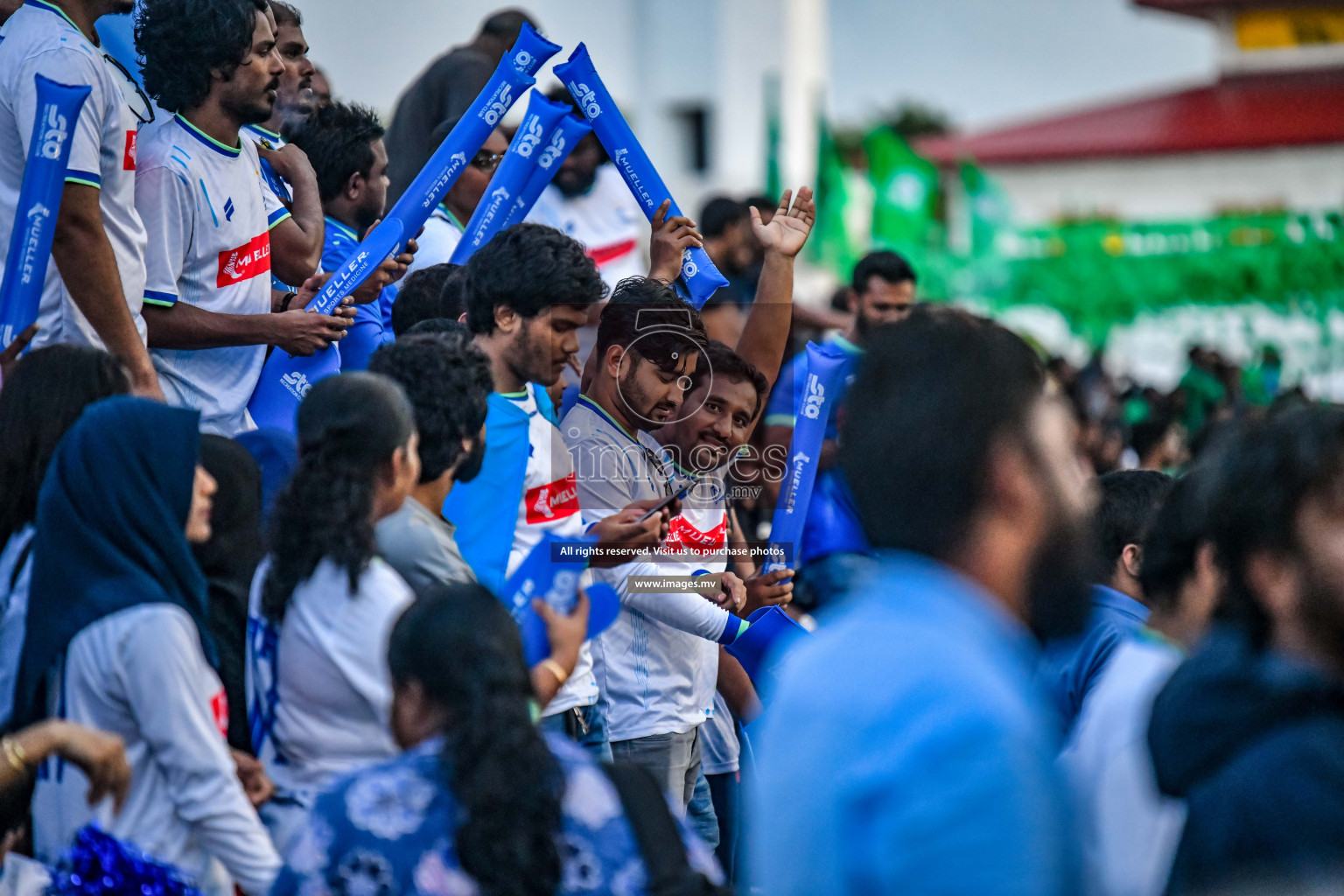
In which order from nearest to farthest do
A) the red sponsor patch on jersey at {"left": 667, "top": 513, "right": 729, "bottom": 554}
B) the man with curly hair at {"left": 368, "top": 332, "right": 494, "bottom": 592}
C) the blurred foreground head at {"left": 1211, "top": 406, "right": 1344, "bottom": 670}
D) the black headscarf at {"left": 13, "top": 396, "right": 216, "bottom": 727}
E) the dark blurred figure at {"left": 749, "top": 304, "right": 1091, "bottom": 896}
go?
the dark blurred figure at {"left": 749, "top": 304, "right": 1091, "bottom": 896} < the blurred foreground head at {"left": 1211, "top": 406, "right": 1344, "bottom": 670} < the black headscarf at {"left": 13, "top": 396, "right": 216, "bottom": 727} < the man with curly hair at {"left": 368, "top": 332, "right": 494, "bottom": 592} < the red sponsor patch on jersey at {"left": 667, "top": 513, "right": 729, "bottom": 554}

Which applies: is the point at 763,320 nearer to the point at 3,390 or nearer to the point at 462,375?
the point at 462,375

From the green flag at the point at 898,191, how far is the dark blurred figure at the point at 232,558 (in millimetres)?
17058

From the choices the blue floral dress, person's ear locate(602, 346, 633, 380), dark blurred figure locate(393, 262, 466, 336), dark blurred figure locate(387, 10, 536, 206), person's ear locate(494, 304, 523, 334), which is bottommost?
the blue floral dress

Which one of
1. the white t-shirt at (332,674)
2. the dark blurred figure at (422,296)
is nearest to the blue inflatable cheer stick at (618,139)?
the dark blurred figure at (422,296)

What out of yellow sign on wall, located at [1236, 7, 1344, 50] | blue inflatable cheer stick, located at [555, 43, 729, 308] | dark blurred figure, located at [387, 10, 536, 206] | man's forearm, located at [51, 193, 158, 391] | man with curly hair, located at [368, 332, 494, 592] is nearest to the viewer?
man with curly hair, located at [368, 332, 494, 592]

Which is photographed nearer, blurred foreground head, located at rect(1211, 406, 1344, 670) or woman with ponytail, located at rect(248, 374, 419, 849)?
blurred foreground head, located at rect(1211, 406, 1344, 670)

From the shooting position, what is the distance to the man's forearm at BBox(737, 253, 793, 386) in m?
4.52

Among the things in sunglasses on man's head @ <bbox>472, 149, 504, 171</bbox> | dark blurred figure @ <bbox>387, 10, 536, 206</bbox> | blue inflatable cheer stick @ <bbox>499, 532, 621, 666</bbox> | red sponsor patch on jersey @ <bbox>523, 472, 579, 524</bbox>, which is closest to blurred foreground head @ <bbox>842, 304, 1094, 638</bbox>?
blue inflatable cheer stick @ <bbox>499, 532, 621, 666</bbox>

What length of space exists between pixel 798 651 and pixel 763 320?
2950mm

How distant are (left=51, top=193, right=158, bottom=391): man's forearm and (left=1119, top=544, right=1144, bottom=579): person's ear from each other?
244cm

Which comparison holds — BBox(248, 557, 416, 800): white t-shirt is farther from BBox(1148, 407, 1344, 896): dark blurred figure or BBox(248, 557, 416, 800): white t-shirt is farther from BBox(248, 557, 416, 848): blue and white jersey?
BBox(1148, 407, 1344, 896): dark blurred figure

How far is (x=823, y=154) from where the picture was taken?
18016mm

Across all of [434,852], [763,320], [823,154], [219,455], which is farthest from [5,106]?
[823,154]

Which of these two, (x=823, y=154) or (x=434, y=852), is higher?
(x=823, y=154)
